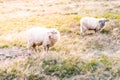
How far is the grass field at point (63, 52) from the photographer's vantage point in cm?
939

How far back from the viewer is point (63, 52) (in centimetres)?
1093

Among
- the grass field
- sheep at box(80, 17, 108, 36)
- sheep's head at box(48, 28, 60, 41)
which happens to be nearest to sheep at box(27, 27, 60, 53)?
sheep's head at box(48, 28, 60, 41)

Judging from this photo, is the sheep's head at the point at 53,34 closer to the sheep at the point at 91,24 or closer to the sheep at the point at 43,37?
the sheep at the point at 43,37

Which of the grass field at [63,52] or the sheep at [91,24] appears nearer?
the grass field at [63,52]

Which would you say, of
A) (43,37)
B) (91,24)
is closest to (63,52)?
(43,37)

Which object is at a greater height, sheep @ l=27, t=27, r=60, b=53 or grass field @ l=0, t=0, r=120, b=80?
sheep @ l=27, t=27, r=60, b=53

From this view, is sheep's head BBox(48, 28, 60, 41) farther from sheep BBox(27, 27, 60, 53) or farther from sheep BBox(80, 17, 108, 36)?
sheep BBox(80, 17, 108, 36)

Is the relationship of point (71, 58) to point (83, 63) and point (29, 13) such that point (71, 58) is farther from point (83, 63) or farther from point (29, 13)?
point (29, 13)

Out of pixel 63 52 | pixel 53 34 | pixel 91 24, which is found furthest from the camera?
pixel 91 24

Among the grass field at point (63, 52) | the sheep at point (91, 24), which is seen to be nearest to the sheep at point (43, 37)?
the grass field at point (63, 52)

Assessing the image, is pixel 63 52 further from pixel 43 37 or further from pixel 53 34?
pixel 43 37

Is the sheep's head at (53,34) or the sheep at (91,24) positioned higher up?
the sheep's head at (53,34)

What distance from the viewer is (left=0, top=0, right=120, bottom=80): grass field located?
9.39 meters

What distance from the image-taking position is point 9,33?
1479 cm
